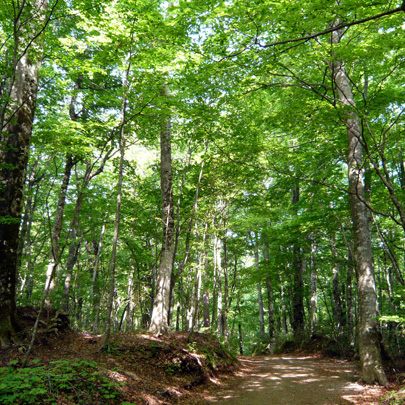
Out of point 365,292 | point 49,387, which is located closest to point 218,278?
point 365,292

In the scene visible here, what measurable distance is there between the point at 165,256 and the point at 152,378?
3.72 m

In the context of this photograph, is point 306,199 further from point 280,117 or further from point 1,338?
point 1,338

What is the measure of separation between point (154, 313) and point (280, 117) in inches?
256

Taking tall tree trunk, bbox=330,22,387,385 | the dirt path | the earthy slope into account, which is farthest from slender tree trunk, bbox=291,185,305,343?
the earthy slope

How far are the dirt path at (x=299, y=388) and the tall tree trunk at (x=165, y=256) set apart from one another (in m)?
2.57

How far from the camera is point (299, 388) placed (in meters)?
7.02

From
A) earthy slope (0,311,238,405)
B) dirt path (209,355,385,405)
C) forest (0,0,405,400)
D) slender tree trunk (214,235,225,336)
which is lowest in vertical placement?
dirt path (209,355,385,405)

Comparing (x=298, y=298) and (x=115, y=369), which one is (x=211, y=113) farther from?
(x=298, y=298)

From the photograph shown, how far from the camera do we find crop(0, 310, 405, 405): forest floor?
12.2 ft

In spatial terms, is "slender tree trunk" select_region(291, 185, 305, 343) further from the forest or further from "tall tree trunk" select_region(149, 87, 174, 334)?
"tall tree trunk" select_region(149, 87, 174, 334)

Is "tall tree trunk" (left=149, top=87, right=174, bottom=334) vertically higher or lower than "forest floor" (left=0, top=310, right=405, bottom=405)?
higher

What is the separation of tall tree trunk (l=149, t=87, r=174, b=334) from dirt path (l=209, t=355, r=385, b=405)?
Answer: 257 centimetres

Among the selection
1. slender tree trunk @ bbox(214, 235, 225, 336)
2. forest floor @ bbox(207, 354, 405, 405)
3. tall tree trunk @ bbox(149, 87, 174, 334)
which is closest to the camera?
forest floor @ bbox(207, 354, 405, 405)

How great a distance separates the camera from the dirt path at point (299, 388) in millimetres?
5938
